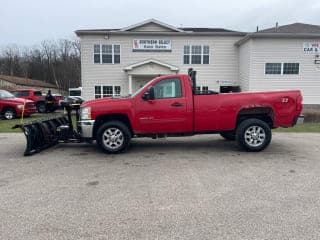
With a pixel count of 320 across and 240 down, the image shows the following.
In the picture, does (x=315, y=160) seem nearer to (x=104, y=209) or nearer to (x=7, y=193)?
(x=104, y=209)

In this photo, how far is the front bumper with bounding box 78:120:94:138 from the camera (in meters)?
A: 6.74

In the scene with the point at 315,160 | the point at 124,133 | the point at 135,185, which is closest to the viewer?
the point at 135,185

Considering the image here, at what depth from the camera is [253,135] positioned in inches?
271

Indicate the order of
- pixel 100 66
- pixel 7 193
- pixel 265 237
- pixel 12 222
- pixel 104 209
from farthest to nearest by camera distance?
1. pixel 100 66
2. pixel 7 193
3. pixel 104 209
4. pixel 12 222
5. pixel 265 237

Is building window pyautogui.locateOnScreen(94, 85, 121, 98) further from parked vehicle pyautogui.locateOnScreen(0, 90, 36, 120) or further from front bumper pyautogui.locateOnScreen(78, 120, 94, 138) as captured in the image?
front bumper pyautogui.locateOnScreen(78, 120, 94, 138)

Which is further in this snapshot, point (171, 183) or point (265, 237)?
point (171, 183)

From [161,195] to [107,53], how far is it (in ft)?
60.6

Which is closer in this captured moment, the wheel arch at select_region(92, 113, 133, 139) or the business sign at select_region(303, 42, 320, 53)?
the wheel arch at select_region(92, 113, 133, 139)

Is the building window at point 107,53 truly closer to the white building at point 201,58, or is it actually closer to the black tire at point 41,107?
the white building at point 201,58

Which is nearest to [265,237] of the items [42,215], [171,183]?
[171,183]

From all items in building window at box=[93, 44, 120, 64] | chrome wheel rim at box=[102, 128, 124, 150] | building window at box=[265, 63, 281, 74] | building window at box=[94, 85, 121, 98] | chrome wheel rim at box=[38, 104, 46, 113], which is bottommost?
chrome wheel rim at box=[102, 128, 124, 150]

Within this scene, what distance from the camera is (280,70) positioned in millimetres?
19594

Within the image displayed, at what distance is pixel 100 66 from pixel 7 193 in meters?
17.7

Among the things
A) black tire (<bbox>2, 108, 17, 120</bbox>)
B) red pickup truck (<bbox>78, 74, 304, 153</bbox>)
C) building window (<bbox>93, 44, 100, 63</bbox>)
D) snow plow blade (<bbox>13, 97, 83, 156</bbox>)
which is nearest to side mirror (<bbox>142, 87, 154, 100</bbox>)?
red pickup truck (<bbox>78, 74, 304, 153</bbox>)
